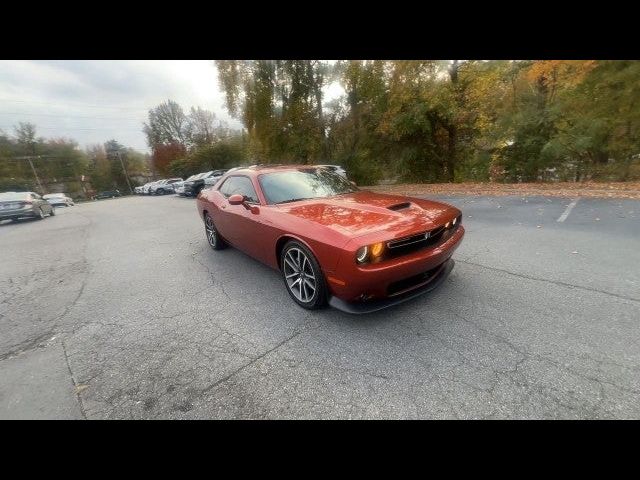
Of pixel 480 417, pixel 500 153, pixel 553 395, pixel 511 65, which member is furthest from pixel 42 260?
pixel 511 65

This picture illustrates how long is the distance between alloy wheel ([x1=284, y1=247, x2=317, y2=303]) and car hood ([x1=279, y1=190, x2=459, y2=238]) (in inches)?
16.1

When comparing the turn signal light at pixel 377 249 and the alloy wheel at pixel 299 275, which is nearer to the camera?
the turn signal light at pixel 377 249

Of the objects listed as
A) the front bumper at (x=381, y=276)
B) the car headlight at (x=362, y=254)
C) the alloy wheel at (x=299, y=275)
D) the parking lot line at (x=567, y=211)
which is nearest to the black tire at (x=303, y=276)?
the alloy wheel at (x=299, y=275)

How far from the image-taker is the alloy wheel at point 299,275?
2771 millimetres

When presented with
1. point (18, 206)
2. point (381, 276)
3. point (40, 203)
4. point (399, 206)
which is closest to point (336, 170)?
point (399, 206)

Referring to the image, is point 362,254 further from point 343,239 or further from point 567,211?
point 567,211

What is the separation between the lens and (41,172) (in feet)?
146

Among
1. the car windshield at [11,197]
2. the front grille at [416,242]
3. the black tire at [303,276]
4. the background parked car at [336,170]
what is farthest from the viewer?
the car windshield at [11,197]

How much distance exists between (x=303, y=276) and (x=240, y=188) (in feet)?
6.49

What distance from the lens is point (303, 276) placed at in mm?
2854

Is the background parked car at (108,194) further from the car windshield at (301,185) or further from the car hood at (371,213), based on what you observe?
the car hood at (371,213)

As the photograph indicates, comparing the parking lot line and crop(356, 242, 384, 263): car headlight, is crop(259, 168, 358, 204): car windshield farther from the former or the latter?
the parking lot line

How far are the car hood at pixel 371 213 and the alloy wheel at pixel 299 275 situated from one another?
0.41 metres
